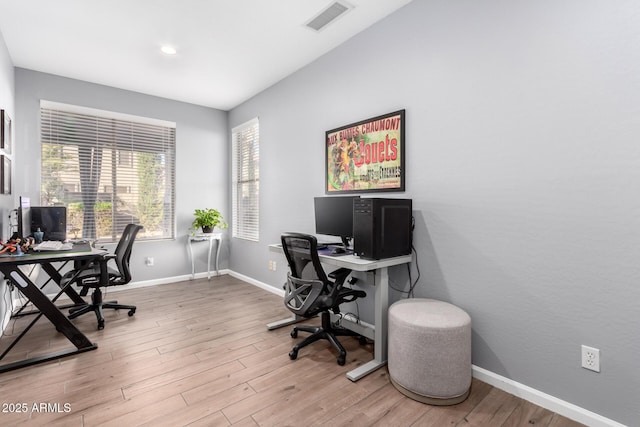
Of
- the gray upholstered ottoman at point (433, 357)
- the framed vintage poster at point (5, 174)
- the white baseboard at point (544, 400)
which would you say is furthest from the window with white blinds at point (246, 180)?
the white baseboard at point (544, 400)

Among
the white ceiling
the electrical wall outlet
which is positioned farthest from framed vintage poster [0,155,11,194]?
the electrical wall outlet

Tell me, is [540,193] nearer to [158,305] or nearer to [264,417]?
[264,417]

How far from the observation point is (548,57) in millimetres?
1809

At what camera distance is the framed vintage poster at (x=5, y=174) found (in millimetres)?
2804

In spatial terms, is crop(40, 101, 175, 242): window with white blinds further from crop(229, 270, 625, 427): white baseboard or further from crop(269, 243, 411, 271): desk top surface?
crop(229, 270, 625, 427): white baseboard

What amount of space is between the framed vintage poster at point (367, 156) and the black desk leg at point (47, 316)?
2.51 m

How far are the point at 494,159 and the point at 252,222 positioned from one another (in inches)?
136

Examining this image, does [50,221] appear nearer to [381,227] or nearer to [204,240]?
[204,240]

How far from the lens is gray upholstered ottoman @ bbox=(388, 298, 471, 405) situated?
6.02 ft

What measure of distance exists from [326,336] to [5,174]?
334 cm

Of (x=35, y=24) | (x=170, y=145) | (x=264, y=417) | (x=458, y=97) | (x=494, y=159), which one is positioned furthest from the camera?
(x=170, y=145)

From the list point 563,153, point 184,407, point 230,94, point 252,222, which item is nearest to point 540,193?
point 563,153

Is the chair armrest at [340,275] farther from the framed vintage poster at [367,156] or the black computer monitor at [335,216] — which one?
the framed vintage poster at [367,156]

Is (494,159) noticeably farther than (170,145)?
No
